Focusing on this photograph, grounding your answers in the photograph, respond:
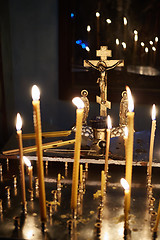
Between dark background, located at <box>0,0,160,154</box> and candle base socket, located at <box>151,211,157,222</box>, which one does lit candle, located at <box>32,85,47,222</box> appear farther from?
dark background, located at <box>0,0,160,154</box>

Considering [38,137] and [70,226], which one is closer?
[38,137]

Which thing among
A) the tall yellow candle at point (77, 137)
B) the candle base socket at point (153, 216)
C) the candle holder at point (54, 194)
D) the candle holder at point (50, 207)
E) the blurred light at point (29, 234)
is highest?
the tall yellow candle at point (77, 137)

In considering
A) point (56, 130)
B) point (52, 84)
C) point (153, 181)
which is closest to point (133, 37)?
point (52, 84)

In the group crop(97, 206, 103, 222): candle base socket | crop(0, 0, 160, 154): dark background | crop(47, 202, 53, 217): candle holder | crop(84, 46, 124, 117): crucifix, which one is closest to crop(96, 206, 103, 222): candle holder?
crop(97, 206, 103, 222): candle base socket

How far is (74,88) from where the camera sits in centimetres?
176

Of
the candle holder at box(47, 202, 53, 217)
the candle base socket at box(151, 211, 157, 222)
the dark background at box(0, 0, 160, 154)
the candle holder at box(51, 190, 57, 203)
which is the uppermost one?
the dark background at box(0, 0, 160, 154)

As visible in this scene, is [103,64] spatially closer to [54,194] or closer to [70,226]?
[54,194]

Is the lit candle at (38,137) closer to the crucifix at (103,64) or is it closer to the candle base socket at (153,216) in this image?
the candle base socket at (153,216)

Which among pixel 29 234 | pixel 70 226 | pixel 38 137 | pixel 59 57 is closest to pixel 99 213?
pixel 70 226

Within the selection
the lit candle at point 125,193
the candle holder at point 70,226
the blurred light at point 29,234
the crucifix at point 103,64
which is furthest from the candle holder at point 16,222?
the crucifix at point 103,64

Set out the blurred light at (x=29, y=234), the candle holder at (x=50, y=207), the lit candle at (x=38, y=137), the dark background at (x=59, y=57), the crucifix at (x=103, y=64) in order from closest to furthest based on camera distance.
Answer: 1. the lit candle at (x=38, y=137)
2. the blurred light at (x=29, y=234)
3. the candle holder at (x=50, y=207)
4. the crucifix at (x=103, y=64)
5. the dark background at (x=59, y=57)

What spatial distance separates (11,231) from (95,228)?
23cm

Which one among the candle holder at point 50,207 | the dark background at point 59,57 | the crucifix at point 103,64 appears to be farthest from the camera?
the dark background at point 59,57

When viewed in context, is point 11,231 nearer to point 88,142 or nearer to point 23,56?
point 88,142
